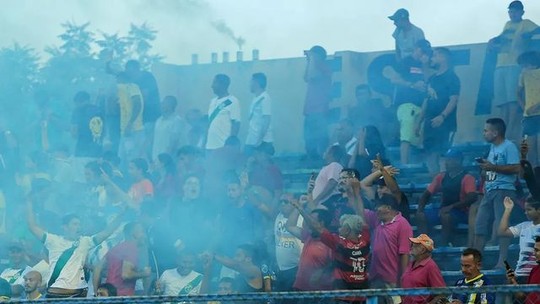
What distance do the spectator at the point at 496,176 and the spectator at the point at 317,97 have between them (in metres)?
2.83

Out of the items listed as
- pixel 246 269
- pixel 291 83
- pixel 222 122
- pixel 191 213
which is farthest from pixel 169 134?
pixel 246 269

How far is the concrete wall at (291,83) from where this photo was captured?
1371 centimetres

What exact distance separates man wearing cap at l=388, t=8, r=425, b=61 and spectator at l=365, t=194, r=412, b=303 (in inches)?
137

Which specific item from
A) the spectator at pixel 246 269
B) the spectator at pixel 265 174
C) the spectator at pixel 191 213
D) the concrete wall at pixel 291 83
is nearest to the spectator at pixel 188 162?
the spectator at pixel 191 213

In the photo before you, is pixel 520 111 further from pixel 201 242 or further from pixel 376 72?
pixel 201 242

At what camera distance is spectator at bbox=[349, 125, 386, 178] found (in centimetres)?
1188

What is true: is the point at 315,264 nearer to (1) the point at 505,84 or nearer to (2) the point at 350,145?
(2) the point at 350,145

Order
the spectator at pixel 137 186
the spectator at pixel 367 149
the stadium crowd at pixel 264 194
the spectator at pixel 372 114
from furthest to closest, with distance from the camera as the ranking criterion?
1. the spectator at pixel 372 114
2. the spectator at pixel 137 186
3. the spectator at pixel 367 149
4. the stadium crowd at pixel 264 194

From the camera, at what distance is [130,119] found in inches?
574

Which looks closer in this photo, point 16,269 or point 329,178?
point 329,178

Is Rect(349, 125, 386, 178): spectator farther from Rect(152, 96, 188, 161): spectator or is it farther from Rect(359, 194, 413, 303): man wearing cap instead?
Rect(152, 96, 188, 161): spectator

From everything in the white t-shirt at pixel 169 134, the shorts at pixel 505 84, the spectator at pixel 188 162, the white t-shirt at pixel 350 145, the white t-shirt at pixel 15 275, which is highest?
the shorts at pixel 505 84

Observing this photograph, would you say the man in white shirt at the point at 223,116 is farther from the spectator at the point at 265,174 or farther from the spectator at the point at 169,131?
the spectator at the point at 265,174

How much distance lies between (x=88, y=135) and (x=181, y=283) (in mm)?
4155
